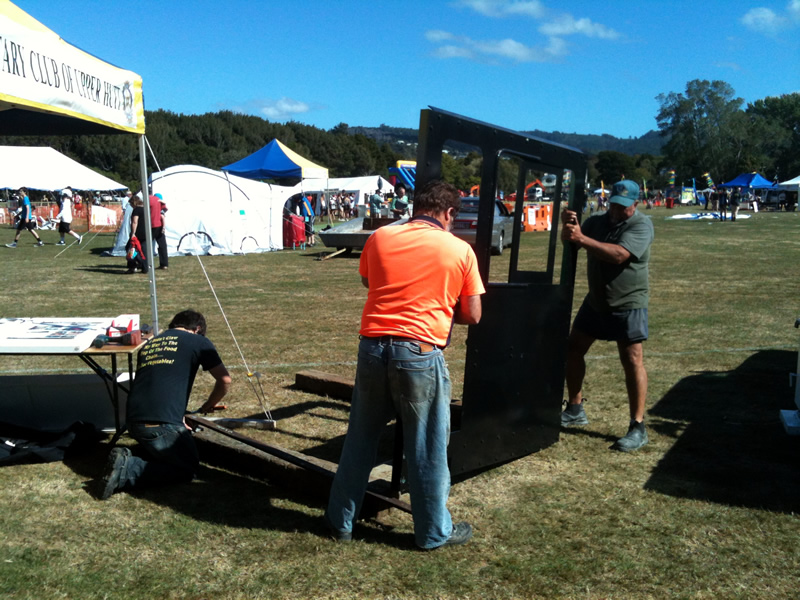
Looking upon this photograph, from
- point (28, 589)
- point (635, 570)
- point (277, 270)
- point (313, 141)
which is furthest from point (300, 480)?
point (313, 141)

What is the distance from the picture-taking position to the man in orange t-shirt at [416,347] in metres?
3.25

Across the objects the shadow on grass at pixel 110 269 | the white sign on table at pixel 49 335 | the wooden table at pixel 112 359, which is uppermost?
the white sign on table at pixel 49 335

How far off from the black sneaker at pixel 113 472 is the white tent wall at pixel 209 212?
15645mm

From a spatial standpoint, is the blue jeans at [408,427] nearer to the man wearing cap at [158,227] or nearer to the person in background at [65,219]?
the man wearing cap at [158,227]

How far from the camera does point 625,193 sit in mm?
4711

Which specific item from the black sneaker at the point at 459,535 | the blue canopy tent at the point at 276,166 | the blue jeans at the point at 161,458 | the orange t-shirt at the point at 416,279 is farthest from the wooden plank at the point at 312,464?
the blue canopy tent at the point at 276,166

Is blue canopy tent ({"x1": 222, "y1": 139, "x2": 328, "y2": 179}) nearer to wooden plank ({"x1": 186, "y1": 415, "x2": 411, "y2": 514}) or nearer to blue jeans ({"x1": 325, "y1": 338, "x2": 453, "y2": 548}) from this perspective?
wooden plank ({"x1": 186, "y1": 415, "x2": 411, "y2": 514})

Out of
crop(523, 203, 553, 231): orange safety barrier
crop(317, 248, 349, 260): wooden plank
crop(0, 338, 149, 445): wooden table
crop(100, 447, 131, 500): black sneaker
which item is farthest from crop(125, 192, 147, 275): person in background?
crop(523, 203, 553, 231): orange safety barrier

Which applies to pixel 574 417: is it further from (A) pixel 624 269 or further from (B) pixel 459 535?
(B) pixel 459 535

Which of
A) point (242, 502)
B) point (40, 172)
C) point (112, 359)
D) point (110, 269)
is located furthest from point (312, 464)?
point (40, 172)

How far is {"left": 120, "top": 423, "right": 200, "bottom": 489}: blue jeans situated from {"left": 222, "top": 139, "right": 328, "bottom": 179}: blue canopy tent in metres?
20.4

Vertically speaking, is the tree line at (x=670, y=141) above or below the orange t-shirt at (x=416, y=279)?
above

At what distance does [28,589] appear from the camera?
3043 millimetres

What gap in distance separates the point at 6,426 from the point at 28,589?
7.64ft
